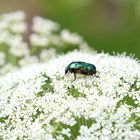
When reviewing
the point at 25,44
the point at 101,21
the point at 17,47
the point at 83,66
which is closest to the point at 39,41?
the point at 25,44

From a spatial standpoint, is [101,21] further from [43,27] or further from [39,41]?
[39,41]

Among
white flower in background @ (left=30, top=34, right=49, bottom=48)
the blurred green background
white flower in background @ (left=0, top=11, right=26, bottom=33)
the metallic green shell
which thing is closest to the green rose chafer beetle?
the metallic green shell

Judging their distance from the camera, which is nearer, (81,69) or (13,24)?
(81,69)

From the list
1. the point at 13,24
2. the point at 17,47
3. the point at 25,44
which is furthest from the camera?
the point at 13,24

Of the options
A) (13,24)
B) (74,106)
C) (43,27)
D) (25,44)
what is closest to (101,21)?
(43,27)

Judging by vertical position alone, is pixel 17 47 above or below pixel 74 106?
above

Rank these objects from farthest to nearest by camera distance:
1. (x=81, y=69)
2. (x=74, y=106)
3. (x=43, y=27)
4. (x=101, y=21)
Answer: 1. (x=101, y=21)
2. (x=43, y=27)
3. (x=81, y=69)
4. (x=74, y=106)

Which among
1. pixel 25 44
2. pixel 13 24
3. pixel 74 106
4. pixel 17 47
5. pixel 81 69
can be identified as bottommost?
pixel 74 106

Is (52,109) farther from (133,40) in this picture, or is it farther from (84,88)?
(133,40)

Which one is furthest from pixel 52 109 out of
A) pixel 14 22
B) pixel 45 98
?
pixel 14 22
